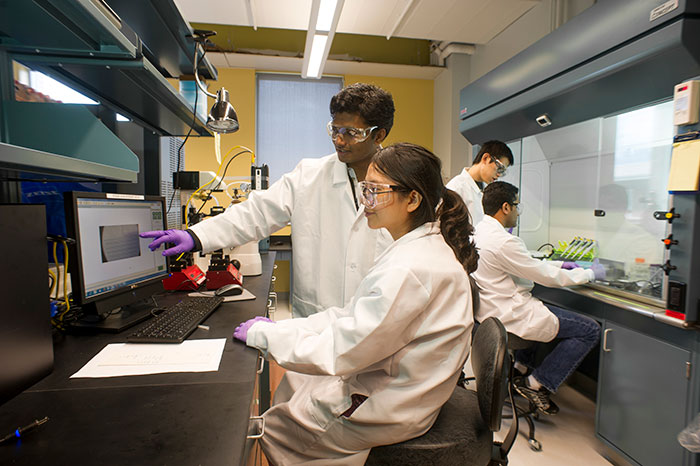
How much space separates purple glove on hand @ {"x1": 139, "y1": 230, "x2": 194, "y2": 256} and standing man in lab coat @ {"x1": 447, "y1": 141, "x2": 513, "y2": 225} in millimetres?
1914

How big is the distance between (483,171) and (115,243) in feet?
7.86

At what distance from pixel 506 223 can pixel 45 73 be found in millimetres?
2343

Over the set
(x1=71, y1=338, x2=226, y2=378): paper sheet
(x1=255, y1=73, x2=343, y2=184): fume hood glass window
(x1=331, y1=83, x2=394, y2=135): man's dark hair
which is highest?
(x1=255, y1=73, x2=343, y2=184): fume hood glass window

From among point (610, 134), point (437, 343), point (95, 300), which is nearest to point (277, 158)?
point (610, 134)

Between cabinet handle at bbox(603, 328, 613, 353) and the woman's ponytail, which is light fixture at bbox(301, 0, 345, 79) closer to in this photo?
the woman's ponytail

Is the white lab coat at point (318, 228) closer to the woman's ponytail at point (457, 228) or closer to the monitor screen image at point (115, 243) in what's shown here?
the monitor screen image at point (115, 243)

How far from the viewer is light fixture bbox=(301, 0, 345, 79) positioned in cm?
245

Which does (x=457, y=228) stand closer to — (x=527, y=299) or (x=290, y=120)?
(x=527, y=299)

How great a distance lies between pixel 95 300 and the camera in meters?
1.05

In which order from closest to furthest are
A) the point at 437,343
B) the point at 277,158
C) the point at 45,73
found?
the point at 437,343 → the point at 45,73 → the point at 277,158

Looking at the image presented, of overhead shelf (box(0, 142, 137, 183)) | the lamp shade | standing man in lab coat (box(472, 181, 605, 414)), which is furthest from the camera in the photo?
standing man in lab coat (box(472, 181, 605, 414))

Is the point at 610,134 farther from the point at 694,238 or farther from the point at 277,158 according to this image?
the point at 277,158

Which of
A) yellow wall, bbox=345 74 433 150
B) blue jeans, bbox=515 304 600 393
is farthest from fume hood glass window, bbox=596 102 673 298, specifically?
yellow wall, bbox=345 74 433 150

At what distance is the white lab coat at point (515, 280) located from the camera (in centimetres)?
203
